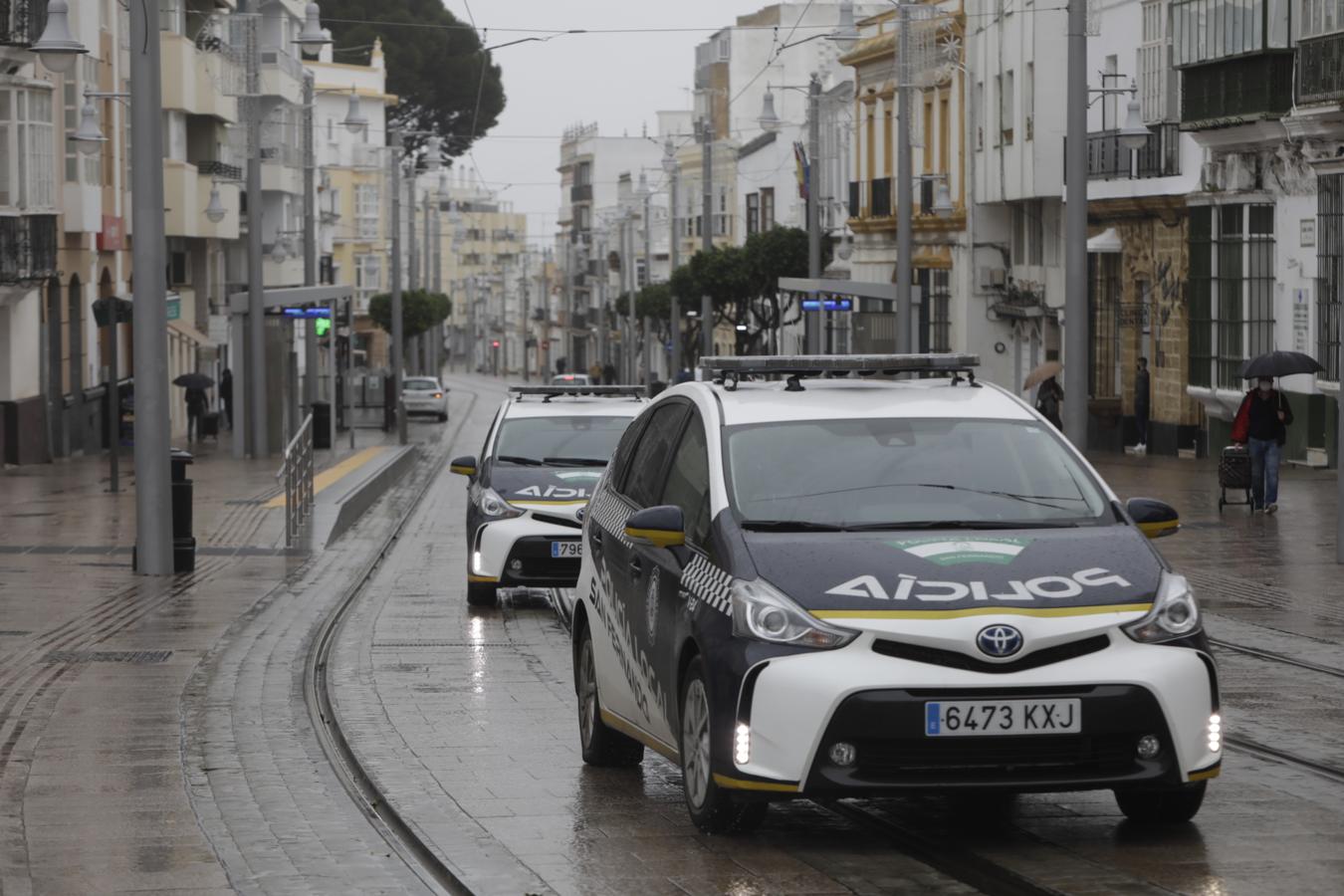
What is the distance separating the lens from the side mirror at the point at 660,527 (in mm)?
8609

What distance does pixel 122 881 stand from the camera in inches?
313

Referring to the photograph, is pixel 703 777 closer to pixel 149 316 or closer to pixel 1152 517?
pixel 1152 517

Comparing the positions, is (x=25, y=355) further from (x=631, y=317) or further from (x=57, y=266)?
(x=631, y=317)

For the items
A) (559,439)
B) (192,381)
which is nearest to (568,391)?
(559,439)

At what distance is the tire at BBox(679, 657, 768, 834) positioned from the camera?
26.8ft

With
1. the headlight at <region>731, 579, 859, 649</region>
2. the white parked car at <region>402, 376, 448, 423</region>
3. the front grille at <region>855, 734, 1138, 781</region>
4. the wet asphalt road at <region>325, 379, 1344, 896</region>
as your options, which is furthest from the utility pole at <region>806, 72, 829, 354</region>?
the front grille at <region>855, 734, 1138, 781</region>

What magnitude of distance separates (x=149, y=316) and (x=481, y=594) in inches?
173

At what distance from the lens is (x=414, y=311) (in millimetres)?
98125

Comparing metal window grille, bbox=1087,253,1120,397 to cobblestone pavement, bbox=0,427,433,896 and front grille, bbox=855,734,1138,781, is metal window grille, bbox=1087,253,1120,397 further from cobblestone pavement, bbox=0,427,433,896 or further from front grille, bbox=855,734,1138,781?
front grille, bbox=855,734,1138,781

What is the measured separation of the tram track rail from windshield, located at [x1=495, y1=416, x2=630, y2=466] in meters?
1.69

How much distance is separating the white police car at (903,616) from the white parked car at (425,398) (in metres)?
67.2

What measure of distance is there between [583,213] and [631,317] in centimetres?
6474

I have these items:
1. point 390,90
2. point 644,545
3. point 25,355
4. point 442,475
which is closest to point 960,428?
point 644,545

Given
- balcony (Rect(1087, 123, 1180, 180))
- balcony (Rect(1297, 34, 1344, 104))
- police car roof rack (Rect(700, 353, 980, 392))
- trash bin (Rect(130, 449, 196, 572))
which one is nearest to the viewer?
police car roof rack (Rect(700, 353, 980, 392))
